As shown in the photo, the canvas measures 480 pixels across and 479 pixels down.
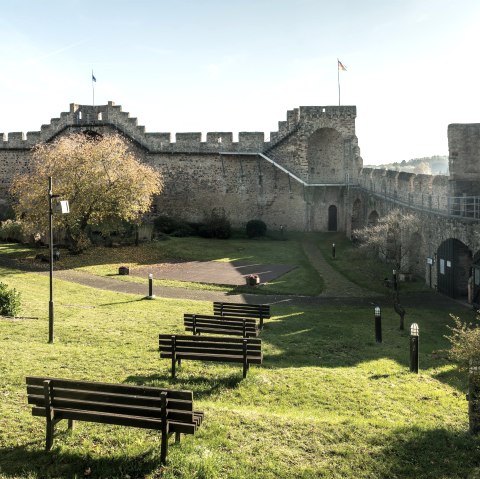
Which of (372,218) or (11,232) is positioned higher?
(372,218)

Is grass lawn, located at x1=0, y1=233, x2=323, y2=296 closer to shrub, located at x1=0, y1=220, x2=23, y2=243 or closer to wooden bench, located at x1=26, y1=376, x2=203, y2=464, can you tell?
shrub, located at x1=0, y1=220, x2=23, y2=243

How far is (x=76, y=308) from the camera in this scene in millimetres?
16672

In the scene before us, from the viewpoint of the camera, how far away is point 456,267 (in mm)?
19812

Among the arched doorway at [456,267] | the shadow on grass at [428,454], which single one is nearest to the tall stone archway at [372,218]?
the arched doorway at [456,267]

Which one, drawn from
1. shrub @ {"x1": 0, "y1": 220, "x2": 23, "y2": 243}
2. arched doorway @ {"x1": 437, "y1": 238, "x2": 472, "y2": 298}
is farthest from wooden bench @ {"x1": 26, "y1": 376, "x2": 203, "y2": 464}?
shrub @ {"x1": 0, "y1": 220, "x2": 23, "y2": 243}

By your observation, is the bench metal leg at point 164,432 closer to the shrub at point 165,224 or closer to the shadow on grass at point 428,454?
the shadow on grass at point 428,454

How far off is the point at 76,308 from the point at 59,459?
434 inches

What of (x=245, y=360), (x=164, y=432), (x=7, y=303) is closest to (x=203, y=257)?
(x=7, y=303)

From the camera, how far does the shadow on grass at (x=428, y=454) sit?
629 cm

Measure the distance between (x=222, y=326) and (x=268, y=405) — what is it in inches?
154

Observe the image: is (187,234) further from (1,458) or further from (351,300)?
(1,458)

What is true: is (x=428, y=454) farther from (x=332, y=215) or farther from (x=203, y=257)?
(x=332, y=215)

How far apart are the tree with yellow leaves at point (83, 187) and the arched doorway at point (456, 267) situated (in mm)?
17548

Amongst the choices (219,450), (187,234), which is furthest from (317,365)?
(187,234)
